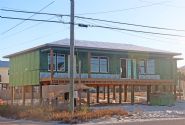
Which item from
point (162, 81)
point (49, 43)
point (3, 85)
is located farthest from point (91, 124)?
point (3, 85)

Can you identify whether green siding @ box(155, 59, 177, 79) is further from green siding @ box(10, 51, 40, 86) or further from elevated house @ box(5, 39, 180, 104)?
green siding @ box(10, 51, 40, 86)

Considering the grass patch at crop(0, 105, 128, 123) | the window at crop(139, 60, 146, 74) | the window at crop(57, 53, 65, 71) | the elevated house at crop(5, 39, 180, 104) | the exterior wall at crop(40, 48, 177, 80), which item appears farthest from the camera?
the window at crop(139, 60, 146, 74)

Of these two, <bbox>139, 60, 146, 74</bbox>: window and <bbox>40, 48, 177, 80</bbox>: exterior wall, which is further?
<bbox>139, 60, 146, 74</bbox>: window

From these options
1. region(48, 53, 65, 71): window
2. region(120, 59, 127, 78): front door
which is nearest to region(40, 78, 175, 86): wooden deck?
region(48, 53, 65, 71): window

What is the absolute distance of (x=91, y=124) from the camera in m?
24.4

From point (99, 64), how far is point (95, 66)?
593 millimetres

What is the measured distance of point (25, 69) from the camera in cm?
4338

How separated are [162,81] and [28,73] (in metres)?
13.5

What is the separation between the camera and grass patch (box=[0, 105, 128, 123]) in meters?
26.4

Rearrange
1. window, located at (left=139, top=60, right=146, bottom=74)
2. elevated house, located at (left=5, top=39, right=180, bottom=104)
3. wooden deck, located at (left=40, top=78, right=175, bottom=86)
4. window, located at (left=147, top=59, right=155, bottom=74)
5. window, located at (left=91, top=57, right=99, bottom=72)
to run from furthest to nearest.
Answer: window, located at (left=147, top=59, right=155, bottom=74) < window, located at (left=139, top=60, right=146, bottom=74) < window, located at (left=91, top=57, right=99, bottom=72) < elevated house, located at (left=5, top=39, right=180, bottom=104) < wooden deck, located at (left=40, top=78, right=175, bottom=86)

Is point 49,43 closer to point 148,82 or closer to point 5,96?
point 148,82

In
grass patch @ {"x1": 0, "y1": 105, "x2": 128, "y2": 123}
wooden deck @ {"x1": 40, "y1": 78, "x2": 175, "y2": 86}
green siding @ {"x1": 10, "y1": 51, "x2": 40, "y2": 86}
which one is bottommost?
grass patch @ {"x1": 0, "y1": 105, "x2": 128, "y2": 123}

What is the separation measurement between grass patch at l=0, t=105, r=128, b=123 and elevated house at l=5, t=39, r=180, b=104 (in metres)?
5.66

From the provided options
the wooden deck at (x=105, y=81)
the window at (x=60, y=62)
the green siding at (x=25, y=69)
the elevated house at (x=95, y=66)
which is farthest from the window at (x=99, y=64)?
the green siding at (x=25, y=69)
